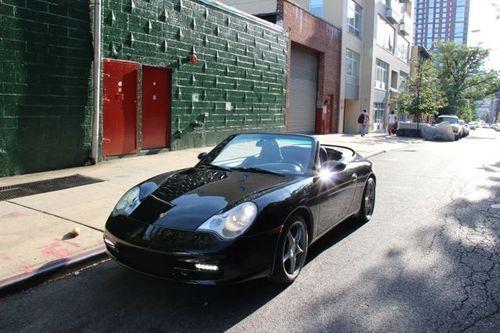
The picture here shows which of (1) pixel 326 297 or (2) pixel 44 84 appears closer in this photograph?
(1) pixel 326 297

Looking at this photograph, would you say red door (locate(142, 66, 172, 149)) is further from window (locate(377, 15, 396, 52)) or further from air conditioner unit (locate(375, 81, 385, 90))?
window (locate(377, 15, 396, 52))

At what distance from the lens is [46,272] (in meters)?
4.28

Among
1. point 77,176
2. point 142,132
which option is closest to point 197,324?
point 77,176

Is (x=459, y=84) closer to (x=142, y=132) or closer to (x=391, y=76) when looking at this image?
(x=391, y=76)

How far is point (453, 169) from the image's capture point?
13.2m

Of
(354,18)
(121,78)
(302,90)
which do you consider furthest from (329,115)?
(121,78)

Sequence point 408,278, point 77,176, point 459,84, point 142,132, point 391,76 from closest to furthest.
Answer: point 408,278 → point 77,176 → point 142,132 → point 391,76 → point 459,84

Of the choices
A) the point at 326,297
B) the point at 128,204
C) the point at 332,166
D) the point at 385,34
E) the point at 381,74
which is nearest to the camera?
the point at 326,297

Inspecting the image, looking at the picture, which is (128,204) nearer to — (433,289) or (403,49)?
(433,289)

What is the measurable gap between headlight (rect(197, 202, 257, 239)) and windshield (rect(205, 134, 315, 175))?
1101mm

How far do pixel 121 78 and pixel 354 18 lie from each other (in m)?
24.8

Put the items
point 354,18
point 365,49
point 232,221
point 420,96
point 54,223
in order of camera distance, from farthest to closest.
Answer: point 365,49
point 420,96
point 354,18
point 54,223
point 232,221

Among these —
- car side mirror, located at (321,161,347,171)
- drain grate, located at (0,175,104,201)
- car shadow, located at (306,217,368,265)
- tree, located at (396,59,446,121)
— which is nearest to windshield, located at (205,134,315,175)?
car side mirror, located at (321,161,347,171)

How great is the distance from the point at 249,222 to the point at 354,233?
270 centimetres
